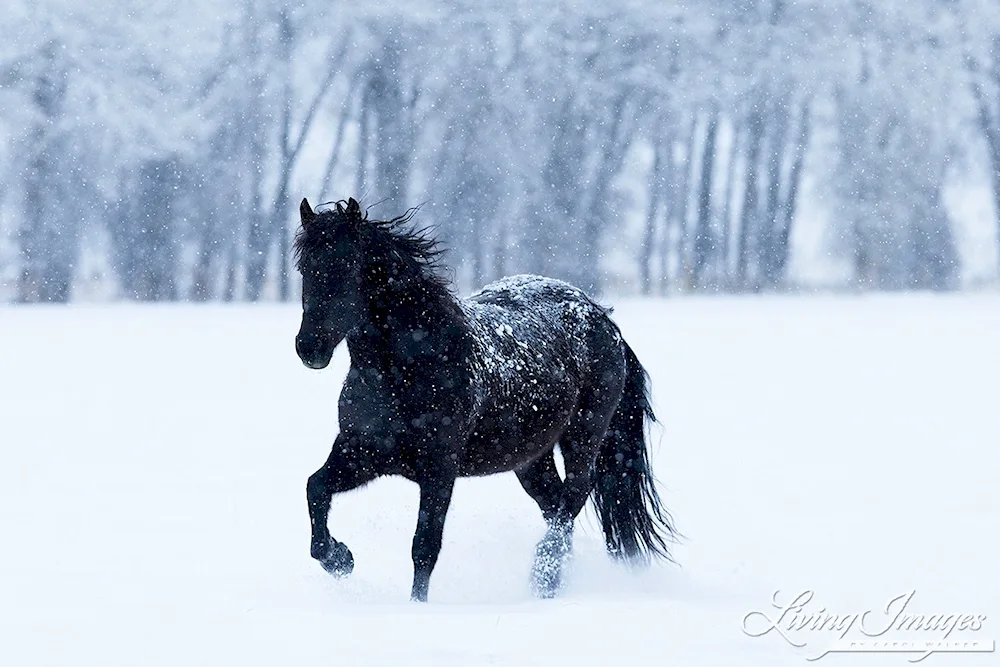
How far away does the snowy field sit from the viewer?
4789 millimetres

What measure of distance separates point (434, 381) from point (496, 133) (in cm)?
2927

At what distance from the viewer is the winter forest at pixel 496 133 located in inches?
1328

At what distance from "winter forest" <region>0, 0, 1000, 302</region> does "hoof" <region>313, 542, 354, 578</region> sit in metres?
29.2

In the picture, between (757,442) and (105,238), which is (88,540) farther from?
(105,238)

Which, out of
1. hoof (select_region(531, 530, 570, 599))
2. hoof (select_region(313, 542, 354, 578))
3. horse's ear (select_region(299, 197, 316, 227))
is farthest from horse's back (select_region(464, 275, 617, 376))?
hoof (select_region(313, 542, 354, 578))

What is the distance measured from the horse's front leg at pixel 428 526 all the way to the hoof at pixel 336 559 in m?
0.29

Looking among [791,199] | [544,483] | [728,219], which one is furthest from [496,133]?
[544,483]

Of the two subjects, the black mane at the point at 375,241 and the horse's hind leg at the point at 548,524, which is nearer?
the black mane at the point at 375,241

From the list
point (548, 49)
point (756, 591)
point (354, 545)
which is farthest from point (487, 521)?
point (548, 49)

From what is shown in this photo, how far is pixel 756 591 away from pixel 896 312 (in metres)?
23.3

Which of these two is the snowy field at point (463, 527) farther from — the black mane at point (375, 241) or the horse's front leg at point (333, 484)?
the black mane at point (375, 241)

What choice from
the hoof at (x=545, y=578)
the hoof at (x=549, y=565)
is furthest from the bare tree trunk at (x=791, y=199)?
the hoof at (x=545, y=578)

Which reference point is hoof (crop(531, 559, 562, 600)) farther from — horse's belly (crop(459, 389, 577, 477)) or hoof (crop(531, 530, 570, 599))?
horse's belly (crop(459, 389, 577, 477))

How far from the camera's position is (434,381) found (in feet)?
19.0
